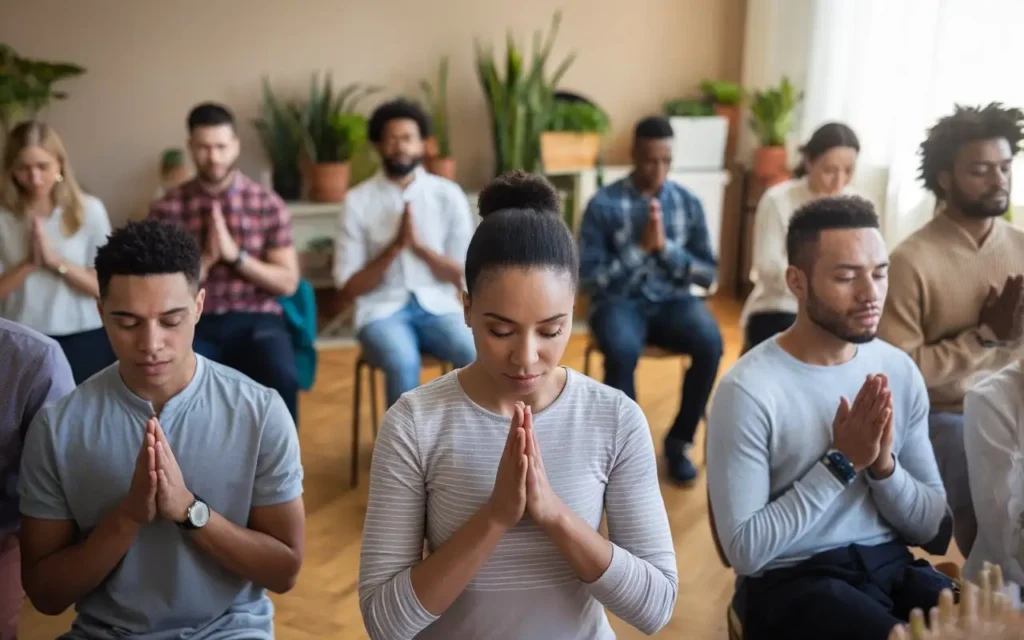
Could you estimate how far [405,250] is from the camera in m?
3.02

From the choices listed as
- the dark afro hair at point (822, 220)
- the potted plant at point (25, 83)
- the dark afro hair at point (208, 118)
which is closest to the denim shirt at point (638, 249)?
the dark afro hair at point (208, 118)

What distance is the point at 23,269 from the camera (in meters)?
2.68

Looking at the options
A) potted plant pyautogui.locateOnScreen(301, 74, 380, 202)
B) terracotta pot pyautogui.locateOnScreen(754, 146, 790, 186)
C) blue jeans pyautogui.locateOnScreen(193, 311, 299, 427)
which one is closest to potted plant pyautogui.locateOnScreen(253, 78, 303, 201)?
potted plant pyautogui.locateOnScreen(301, 74, 380, 202)

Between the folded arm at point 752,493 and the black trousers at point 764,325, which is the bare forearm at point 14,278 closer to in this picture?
the folded arm at point 752,493

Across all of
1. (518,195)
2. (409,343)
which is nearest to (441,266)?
(409,343)

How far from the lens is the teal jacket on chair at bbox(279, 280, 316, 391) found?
2.94 meters

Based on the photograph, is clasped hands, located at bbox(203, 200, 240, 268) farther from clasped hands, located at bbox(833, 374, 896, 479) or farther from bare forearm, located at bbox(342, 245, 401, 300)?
clasped hands, located at bbox(833, 374, 896, 479)

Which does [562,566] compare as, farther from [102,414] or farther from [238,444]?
[102,414]

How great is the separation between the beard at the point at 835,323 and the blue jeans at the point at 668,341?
4.33ft

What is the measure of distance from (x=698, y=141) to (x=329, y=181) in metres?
2.04

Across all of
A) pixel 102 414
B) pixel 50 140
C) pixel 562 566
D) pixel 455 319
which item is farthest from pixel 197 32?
pixel 562 566

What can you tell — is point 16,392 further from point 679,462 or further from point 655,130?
point 655,130

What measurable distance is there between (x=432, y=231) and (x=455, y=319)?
1.13ft

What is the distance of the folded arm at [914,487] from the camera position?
158 cm
